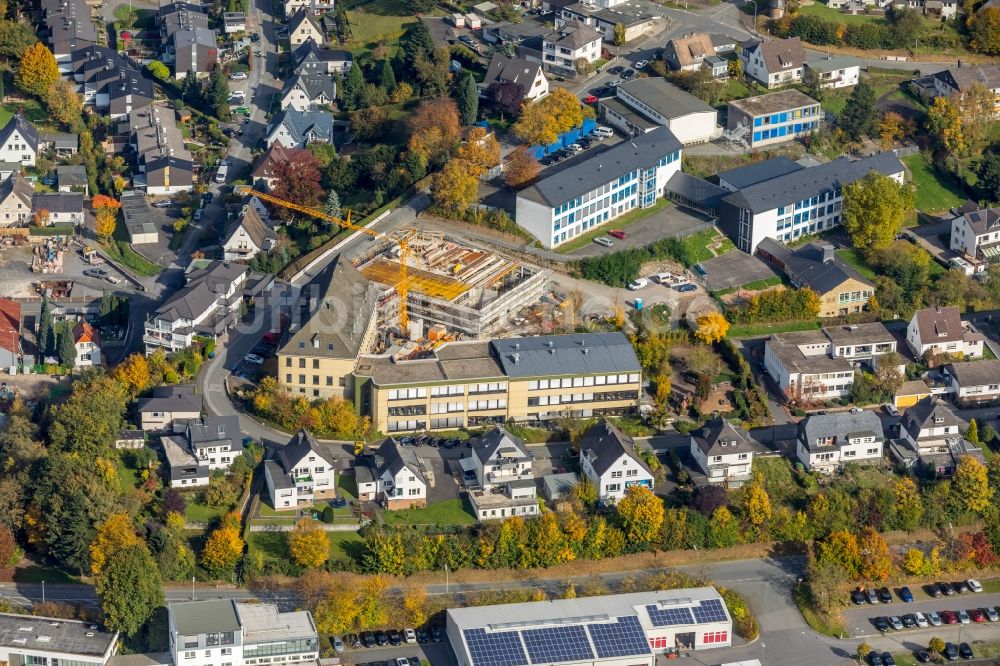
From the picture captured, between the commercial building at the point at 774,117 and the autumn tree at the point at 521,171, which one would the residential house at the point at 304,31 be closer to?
the autumn tree at the point at 521,171

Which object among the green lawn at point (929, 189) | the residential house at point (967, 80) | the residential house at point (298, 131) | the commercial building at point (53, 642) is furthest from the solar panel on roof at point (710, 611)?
the residential house at point (967, 80)

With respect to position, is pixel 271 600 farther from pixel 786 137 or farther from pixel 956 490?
pixel 786 137

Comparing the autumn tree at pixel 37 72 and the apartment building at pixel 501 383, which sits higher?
the autumn tree at pixel 37 72

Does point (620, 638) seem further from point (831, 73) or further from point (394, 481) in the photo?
point (831, 73)

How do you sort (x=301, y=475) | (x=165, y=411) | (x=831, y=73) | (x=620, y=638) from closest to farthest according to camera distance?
1. (x=620, y=638)
2. (x=301, y=475)
3. (x=165, y=411)
4. (x=831, y=73)

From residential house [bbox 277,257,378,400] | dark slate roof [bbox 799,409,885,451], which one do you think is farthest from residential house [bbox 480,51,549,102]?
dark slate roof [bbox 799,409,885,451]

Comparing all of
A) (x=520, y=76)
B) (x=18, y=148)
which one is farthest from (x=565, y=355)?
(x=18, y=148)

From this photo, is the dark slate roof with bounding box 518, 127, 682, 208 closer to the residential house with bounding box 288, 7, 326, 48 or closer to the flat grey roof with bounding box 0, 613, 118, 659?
the residential house with bounding box 288, 7, 326, 48
